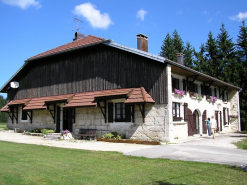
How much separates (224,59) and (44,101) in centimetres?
2542

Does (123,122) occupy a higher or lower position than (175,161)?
higher

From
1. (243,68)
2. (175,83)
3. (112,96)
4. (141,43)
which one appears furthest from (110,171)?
(243,68)

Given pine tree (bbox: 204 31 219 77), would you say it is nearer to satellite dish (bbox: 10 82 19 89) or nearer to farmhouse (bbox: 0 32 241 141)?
farmhouse (bbox: 0 32 241 141)

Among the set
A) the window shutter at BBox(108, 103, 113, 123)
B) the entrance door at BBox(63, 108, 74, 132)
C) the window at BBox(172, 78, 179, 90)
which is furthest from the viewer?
the entrance door at BBox(63, 108, 74, 132)

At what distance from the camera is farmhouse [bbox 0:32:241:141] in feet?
51.0

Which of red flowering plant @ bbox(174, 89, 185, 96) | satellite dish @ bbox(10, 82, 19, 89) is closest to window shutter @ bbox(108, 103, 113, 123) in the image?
red flowering plant @ bbox(174, 89, 185, 96)

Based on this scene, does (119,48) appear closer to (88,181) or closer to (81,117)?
(81,117)

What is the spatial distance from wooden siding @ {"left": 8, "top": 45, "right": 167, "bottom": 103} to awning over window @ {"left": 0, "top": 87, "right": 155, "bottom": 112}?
0.50 m

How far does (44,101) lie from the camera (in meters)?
20.3

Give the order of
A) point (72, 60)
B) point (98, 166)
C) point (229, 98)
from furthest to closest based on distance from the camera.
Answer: point (229, 98) → point (72, 60) → point (98, 166)

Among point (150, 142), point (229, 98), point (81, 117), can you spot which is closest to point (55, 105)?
point (81, 117)

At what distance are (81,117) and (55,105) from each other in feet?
9.33

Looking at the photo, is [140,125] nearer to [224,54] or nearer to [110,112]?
[110,112]

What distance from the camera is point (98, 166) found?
7.91m
